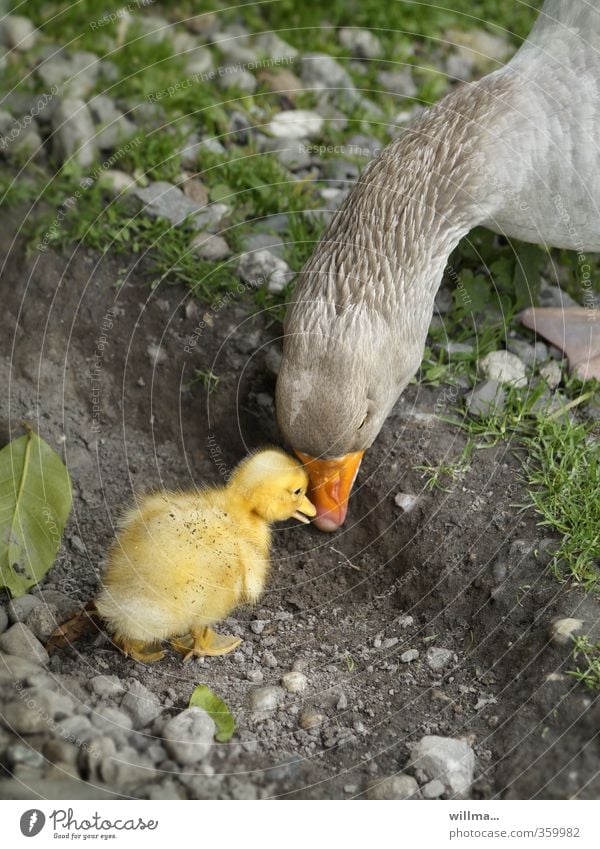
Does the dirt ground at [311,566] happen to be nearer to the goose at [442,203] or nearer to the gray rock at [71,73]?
the goose at [442,203]

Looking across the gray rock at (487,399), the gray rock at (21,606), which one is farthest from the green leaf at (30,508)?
the gray rock at (487,399)

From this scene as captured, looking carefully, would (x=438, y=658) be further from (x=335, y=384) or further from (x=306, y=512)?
(x=335, y=384)

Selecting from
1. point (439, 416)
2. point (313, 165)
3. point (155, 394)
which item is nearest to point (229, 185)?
point (313, 165)

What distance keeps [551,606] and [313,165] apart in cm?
250

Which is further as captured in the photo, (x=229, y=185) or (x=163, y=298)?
(x=229, y=185)

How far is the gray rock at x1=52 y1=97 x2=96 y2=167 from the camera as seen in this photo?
4328 millimetres

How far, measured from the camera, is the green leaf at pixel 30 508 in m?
3.08

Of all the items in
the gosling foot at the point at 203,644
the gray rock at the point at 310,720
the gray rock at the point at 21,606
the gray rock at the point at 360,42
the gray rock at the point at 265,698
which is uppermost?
the gray rock at the point at 360,42

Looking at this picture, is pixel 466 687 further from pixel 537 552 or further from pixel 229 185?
pixel 229 185

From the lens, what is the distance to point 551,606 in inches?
117

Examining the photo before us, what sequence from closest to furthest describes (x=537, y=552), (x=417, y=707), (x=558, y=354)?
1. (x=417, y=707)
2. (x=537, y=552)
3. (x=558, y=354)

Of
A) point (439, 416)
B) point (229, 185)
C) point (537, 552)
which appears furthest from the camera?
point (229, 185)

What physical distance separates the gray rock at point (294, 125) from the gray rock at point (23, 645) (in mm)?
2785

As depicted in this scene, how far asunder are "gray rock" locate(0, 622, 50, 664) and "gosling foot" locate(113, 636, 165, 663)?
229mm
